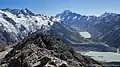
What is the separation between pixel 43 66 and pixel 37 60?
6402 mm

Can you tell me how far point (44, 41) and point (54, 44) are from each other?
3.51 m

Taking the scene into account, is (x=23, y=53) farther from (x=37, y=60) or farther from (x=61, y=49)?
(x=61, y=49)

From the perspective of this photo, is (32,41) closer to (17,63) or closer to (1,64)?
(1,64)

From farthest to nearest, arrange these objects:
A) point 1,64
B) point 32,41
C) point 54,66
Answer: point 32,41 < point 1,64 < point 54,66

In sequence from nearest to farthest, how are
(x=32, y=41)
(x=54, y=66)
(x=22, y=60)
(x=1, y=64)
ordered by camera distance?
(x=54, y=66) < (x=22, y=60) < (x=1, y=64) < (x=32, y=41)

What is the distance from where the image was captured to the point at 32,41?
10656cm

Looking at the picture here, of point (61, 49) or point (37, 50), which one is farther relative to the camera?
point (61, 49)

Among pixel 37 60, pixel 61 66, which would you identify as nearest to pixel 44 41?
pixel 37 60

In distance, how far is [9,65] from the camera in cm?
9156

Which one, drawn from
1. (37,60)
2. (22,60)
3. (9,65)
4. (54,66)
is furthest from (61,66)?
(9,65)

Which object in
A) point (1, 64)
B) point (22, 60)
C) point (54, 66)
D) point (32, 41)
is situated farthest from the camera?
point (32, 41)

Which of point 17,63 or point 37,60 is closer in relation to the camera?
point 37,60

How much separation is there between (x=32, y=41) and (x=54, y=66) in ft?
114

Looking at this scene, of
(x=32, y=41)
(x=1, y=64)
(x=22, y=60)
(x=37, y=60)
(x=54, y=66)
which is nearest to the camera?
(x=54, y=66)
